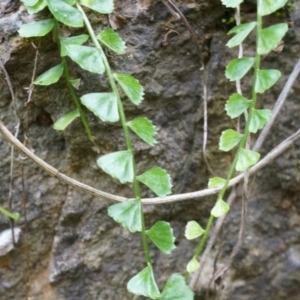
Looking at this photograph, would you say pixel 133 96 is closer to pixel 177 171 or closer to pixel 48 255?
pixel 177 171

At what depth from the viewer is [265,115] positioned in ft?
2.03

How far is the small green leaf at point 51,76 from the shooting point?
661 mm

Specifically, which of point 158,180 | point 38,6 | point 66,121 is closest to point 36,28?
point 38,6

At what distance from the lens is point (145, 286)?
24.3 inches

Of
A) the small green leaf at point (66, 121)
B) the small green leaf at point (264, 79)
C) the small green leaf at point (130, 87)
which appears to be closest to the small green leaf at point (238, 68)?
the small green leaf at point (264, 79)

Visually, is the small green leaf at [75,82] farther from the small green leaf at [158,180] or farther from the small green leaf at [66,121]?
the small green leaf at [158,180]

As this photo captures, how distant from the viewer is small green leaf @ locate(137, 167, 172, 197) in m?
0.61

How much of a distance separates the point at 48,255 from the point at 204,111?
0.38 meters

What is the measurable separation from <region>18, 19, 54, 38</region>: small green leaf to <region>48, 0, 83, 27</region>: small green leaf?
0.03 metres

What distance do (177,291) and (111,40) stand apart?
1.17 ft

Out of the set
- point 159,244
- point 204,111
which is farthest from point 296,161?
point 159,244

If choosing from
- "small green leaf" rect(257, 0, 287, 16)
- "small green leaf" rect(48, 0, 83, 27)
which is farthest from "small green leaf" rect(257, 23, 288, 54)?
"small green leaf" rect(48, 0, 83, 27)

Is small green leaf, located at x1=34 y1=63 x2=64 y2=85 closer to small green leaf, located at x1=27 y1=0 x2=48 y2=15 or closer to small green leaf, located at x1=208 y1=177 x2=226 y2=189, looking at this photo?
small green leaf, located at x1=27 y1=0 x2=48 y2=15

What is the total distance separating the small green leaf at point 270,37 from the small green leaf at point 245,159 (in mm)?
133
